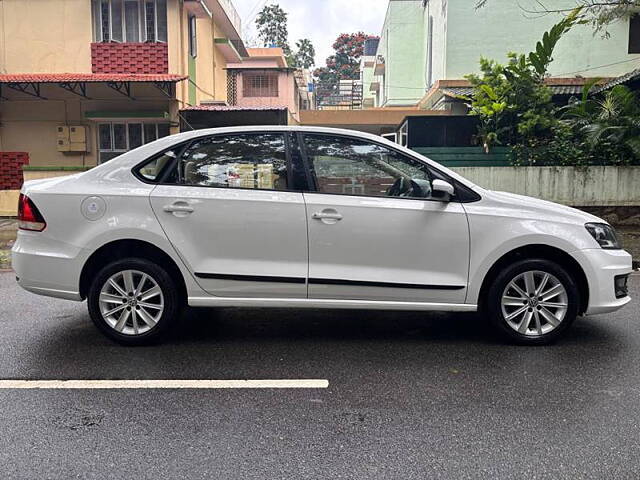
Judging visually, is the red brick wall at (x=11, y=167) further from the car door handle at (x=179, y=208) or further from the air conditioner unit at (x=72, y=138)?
the car door handle at (x=179, y=208)

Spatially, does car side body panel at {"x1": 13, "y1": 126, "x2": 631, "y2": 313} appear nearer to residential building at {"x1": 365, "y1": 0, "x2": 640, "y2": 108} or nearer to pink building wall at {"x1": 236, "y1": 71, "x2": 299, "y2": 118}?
residential building at {"x1": 365, "y1": 0, "x2": 640, "y2": 108}

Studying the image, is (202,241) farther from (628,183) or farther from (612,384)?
(628,183)

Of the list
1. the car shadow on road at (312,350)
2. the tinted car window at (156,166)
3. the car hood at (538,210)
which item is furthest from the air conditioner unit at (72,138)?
the car hood at (538,210)

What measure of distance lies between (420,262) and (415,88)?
24.8m

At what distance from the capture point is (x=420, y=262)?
15.2 ft

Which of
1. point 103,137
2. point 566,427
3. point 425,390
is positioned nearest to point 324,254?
point 425,390

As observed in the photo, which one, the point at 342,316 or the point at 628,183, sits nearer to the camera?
the point at 342,316

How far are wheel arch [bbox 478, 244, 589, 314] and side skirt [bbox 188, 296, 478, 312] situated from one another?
0.24 meters

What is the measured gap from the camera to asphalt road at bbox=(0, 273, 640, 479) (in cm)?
296

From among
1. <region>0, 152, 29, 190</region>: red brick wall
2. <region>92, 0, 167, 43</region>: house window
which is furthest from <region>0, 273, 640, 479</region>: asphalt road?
<region>0, 152, 29, 190</region>: red brick wall

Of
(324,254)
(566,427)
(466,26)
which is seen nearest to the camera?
(566,427)

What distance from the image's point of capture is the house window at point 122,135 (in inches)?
643

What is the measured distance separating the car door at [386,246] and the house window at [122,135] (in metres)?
12.7

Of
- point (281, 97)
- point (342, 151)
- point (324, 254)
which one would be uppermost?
point (281, 97)
